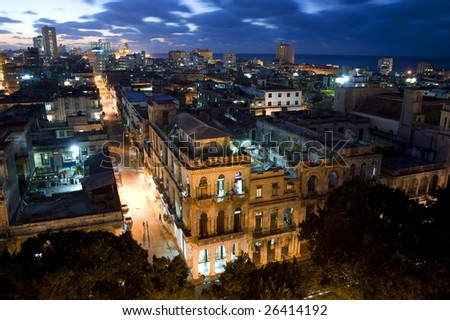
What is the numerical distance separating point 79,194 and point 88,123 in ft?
100

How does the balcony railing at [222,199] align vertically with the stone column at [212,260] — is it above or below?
above

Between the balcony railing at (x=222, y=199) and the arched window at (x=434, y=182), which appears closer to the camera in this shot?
the balcony railing at (x=222, y=199)

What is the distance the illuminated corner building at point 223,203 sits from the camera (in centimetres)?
3388

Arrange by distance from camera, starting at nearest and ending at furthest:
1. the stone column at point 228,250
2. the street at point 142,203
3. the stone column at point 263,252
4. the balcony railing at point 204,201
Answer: the balcony railing at point 204,201 < the stone column at point 228,250 < the stone column at point 263,252 < the street at point 142,203

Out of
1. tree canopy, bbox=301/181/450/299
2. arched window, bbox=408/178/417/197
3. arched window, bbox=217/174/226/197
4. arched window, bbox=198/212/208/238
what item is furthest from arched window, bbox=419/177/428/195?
arched window, bbox=198/212/208/238

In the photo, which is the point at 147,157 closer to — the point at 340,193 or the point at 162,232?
the point at 162,232

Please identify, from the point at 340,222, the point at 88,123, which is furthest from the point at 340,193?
the point at 88,123

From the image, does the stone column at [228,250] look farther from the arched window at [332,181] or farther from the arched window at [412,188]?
the arched window at [412,188]

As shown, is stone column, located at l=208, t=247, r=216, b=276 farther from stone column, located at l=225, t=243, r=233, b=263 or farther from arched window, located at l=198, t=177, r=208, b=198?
arched window, located at l=198, t=177, r=208, b=198

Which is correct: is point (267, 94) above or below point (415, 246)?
above

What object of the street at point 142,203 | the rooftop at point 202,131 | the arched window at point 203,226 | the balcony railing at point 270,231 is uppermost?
the rooftop at point 202,131

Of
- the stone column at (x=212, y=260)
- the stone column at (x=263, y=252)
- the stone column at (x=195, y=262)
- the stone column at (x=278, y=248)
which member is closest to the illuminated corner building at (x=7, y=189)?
the stone column at (x=195, y=262)

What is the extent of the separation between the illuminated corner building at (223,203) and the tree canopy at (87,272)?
10.8 metres

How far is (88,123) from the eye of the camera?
6494cm
